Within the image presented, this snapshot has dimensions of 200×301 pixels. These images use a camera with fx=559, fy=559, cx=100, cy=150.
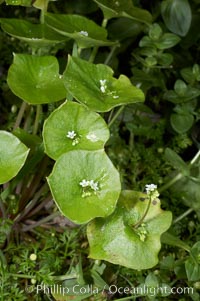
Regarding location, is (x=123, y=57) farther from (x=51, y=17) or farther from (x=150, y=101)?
(x=51, y=17)

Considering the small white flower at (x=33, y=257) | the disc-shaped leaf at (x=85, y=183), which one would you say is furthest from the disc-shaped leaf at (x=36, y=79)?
the small white flower at (x=33, y=257)

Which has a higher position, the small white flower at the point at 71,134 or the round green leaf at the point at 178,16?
the round green leaf at the point at 178,16

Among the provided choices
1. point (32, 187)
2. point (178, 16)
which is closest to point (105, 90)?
point (32, 187)

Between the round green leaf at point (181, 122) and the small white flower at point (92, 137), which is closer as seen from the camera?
the small white flower at point (92, 137)

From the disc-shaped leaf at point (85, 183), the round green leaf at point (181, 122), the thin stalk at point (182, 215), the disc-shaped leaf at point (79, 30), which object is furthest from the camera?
the round green leaf at point (181, 122)

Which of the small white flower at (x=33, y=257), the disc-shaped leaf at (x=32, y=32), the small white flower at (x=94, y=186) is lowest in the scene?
the small white flower at (x=33, y=257)

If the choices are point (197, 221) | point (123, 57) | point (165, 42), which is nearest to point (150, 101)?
point (123, 57)

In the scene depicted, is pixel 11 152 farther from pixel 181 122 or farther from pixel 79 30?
pixel 181 122

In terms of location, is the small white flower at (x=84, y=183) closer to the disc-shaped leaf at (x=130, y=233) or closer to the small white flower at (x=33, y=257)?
the disc-shaped leaf at (x=130, y=233)
